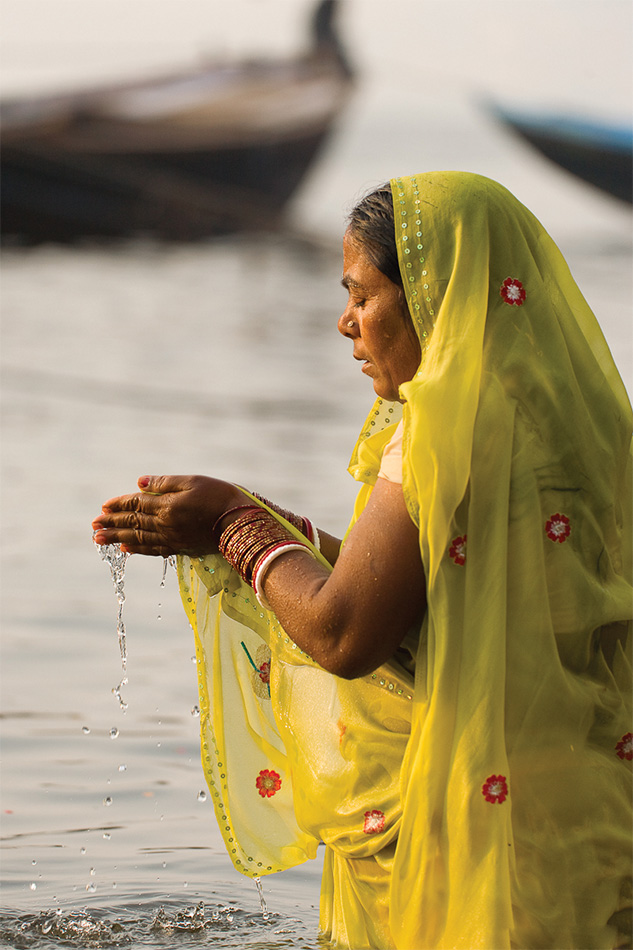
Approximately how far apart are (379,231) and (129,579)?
374 centimetres

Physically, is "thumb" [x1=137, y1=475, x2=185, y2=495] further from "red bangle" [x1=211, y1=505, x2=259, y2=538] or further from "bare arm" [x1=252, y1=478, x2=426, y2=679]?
"bare arm" [x1=252, y1=478, x2=426, y2=679]

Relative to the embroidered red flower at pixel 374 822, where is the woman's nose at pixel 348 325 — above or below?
above

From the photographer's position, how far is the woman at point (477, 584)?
1.80 meters

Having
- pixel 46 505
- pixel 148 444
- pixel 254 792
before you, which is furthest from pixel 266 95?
pixel 254 792

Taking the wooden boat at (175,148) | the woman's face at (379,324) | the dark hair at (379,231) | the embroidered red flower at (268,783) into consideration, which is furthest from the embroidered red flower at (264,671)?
the wooden boat at (175,148)

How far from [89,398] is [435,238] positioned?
9.23m

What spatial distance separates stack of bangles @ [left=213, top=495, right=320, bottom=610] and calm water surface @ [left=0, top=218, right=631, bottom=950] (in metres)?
0.88

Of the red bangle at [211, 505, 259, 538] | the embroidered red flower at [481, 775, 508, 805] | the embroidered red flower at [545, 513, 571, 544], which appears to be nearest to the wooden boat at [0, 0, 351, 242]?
the red bangle at [211, 505, 259, 538]

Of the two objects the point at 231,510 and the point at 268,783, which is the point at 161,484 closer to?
the point at 231,510

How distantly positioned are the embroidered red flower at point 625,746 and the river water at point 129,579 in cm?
85

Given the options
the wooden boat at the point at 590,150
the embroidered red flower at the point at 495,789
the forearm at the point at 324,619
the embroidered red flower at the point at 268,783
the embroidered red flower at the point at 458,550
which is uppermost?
the wooden boat at the point at 590,150

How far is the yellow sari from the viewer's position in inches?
70.6

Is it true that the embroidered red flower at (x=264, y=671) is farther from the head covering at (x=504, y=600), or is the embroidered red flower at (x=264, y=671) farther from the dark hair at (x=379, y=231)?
the dark hair at (x=379, y=231)

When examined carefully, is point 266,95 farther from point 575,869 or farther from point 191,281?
point 575,869
